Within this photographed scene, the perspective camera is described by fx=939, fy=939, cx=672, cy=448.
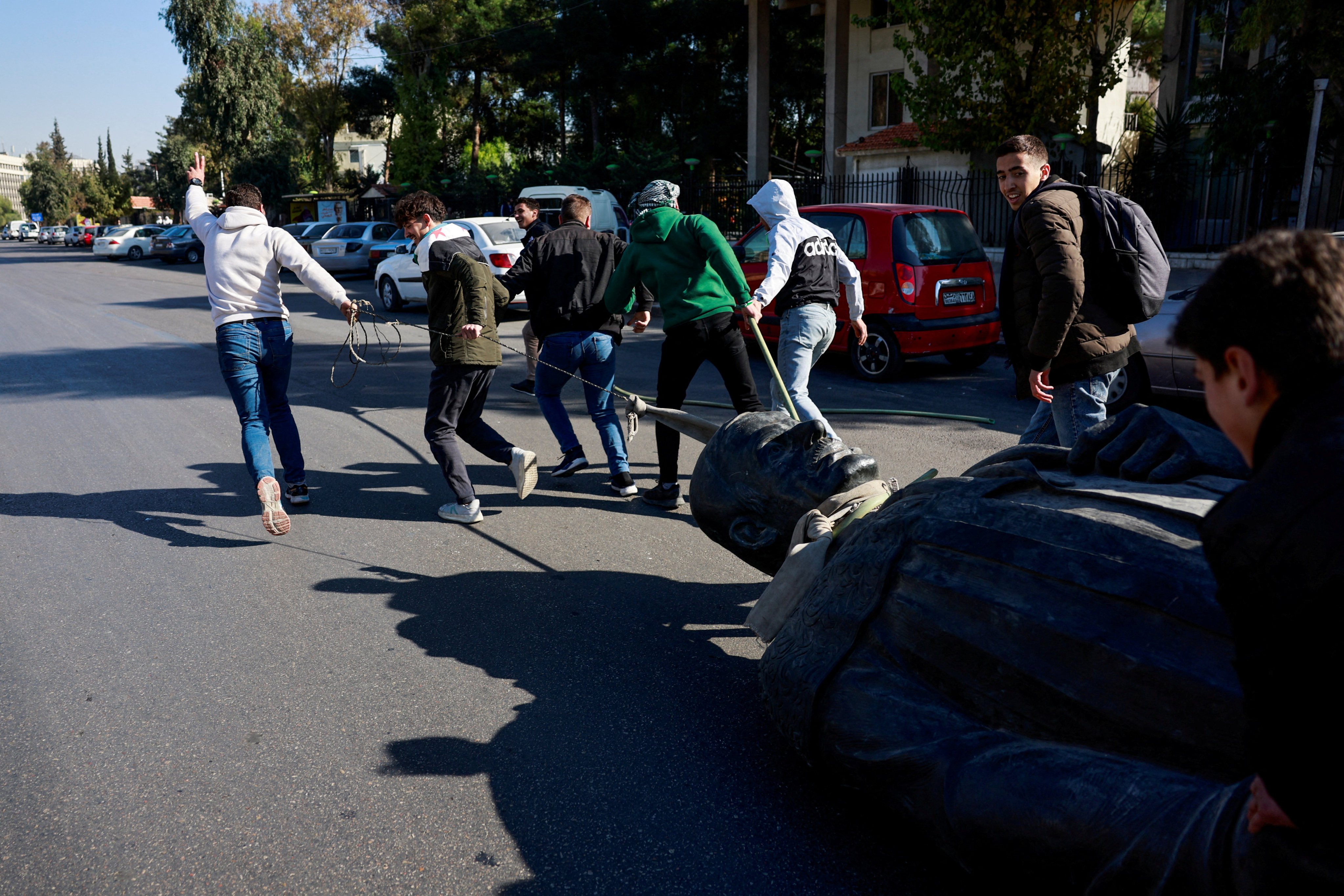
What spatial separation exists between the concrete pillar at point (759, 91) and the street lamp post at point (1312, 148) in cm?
1542

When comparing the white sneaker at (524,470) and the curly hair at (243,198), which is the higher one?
the curly hair at (243,198)

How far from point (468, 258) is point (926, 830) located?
408 centimetres

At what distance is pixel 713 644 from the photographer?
378 centimetres

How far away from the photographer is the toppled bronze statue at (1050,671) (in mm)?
1741

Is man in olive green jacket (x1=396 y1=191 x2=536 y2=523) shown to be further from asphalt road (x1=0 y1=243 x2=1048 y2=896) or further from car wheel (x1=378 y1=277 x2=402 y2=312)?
car wheel (x1=378 y1=277 x2=402 y2=312)

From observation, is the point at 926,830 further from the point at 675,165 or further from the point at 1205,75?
the point at 675,165

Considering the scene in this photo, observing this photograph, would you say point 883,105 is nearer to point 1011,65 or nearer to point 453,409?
point 1011,65

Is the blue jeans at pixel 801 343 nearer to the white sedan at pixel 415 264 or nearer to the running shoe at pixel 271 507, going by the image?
the running shoe at pixel 271 507

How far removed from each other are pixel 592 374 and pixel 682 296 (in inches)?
36.2

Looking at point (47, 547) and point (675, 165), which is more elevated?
point (675, 165)

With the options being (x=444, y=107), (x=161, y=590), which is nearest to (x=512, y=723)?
(x=161, y=590)

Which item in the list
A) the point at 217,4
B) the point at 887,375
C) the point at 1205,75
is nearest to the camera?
the point at 887,375

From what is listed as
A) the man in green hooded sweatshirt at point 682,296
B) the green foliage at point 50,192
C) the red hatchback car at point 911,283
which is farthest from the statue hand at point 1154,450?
the green foliage at point 50,192

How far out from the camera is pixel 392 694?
343cm
